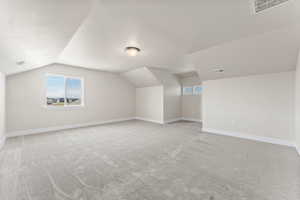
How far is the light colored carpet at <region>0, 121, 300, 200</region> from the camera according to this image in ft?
5.24

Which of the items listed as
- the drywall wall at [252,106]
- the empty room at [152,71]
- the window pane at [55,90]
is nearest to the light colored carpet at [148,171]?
the empty room at [152,71]

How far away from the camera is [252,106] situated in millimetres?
3789

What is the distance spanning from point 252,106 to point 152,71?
3737 millimetres

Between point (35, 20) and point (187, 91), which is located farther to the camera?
point (187, 91)

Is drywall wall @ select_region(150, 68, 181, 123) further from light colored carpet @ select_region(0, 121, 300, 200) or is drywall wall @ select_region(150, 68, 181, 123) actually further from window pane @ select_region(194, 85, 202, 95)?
light colored carpet @ select_region(0, 121, 300, 200)

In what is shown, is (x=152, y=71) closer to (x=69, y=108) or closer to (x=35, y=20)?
(x=69, y=108)

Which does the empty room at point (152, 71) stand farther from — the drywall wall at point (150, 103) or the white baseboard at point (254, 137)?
the drywall wall at point (150, 103)

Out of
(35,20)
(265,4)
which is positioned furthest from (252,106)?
(35,20)

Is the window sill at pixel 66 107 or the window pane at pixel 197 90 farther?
the window pane at pixel 197 90

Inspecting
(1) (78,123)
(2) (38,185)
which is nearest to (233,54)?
(2) (38,185)

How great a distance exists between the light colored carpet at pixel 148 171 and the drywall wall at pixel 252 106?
577 millimetres

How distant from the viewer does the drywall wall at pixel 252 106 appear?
10.8ft

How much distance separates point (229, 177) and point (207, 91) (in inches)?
130

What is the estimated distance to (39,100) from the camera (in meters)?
4.54
